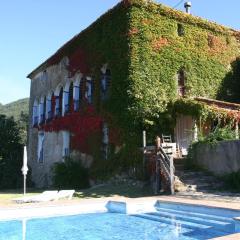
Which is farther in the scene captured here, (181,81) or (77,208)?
(181,81)

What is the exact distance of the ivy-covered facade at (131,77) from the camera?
22453 millimetres

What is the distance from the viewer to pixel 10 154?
33938 millimetres

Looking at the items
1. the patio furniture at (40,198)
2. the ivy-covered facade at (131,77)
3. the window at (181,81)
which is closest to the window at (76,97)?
the ivy-covered facade at (131,77)

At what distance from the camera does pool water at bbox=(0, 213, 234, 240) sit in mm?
10242

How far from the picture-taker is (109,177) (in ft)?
73.4

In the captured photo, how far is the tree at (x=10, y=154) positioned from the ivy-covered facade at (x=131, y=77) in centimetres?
229

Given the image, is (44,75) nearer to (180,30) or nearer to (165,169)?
(180,30)

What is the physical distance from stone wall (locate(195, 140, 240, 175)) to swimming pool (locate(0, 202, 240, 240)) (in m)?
5.14

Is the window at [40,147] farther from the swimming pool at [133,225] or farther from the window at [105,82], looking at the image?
the swimming pool at [133,225]

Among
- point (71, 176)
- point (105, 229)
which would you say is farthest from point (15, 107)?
point (105, 229)

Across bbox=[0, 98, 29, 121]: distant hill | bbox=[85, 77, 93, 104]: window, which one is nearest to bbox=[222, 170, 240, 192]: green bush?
bbox=[85, 77, 93, 104]: window

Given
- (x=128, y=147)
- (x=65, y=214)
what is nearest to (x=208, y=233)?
(x=65, y=214)

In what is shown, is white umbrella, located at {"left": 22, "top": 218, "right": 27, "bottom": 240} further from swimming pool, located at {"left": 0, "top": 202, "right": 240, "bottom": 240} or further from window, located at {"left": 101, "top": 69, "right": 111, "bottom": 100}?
window, located at {"left": 101, "top": 69, "right": 111, "bottom": 100}

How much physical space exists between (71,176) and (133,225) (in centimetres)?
1281
